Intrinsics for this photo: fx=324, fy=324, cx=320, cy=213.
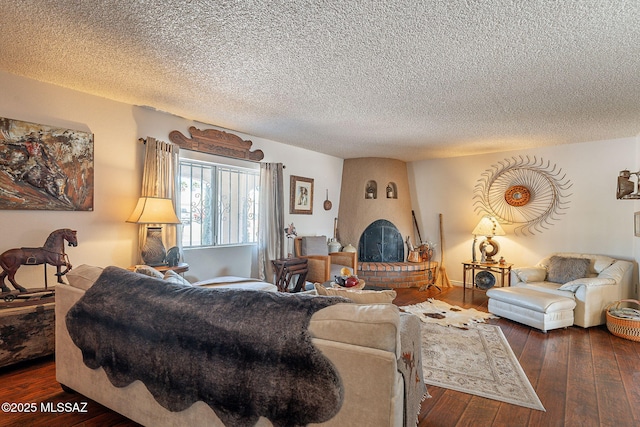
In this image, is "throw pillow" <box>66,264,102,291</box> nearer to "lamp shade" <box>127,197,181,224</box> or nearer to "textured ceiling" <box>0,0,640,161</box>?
"lamp shade" <box>127,197,181,224</box>

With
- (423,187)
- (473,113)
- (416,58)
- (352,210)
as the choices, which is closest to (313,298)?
(416,58)

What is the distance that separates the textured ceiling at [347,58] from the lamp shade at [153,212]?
103cm

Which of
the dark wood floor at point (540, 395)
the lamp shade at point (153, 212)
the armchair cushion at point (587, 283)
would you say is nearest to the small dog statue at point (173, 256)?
the lamp shade at point (153, 212)

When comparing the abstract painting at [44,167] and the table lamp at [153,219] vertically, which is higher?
the abstract painting at [44,167]

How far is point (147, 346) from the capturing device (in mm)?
1636

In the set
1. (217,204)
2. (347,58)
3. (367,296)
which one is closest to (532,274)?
(367,296)

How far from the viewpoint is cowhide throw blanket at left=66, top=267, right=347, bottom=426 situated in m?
1.30

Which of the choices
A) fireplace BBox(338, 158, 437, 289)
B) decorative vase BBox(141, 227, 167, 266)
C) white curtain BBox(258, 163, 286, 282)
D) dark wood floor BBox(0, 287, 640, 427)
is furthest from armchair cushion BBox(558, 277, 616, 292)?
decorative vase BBox(141, 227, 167, 266)

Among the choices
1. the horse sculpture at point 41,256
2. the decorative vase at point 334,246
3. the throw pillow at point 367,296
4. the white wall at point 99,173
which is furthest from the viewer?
the decorative vase at point 334,246

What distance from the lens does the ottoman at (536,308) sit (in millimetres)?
3564

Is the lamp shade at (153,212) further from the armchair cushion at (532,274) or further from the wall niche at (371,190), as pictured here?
the armchair cushion at (532,274)

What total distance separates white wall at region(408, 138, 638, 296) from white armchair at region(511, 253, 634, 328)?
1.37ft

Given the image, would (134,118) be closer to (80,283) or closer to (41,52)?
(41,52)

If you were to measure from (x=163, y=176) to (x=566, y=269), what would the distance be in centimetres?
520
